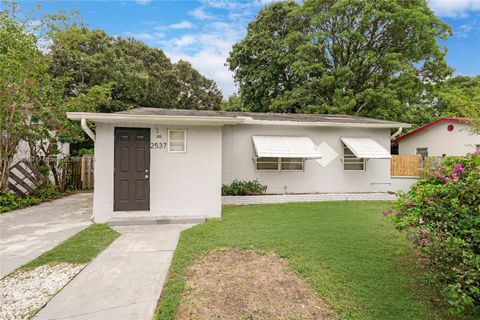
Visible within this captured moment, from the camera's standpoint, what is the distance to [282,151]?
10.6 m

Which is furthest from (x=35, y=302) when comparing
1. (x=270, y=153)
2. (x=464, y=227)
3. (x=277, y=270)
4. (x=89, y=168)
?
(x=89, y=168)

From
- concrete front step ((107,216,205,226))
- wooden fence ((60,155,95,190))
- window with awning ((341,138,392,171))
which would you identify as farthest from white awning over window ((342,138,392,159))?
wooden fence ((60,155,95,190))

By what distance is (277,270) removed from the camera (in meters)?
4.55

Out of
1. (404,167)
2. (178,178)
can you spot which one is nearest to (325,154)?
(404,167)

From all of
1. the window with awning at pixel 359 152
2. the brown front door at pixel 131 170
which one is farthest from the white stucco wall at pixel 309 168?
the brown front door at pixel 131 170

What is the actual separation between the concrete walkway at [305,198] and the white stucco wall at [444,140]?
23.3 ft

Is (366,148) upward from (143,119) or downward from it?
downward

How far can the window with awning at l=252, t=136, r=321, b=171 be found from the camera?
10.5m

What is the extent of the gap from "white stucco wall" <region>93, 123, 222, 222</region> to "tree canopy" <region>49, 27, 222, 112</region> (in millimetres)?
10205

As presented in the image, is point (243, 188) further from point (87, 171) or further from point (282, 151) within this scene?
point (87, 171)

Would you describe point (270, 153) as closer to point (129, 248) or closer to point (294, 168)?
point (294, 168)

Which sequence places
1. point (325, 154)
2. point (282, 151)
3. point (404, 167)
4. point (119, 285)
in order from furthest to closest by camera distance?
point (404, 167) < point (325, 154) < point (282, 151) < point (119, 285)

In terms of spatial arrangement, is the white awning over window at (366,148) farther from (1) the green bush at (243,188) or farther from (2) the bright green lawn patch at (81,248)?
(2) the bright green lawn patch at (81,248)

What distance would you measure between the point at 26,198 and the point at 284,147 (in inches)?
436
